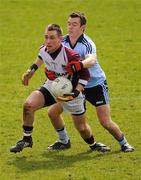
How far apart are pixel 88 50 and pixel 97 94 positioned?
79cm

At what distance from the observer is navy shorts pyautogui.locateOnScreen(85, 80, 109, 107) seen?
11797mm

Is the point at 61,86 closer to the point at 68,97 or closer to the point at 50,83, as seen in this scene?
the point at 68,97

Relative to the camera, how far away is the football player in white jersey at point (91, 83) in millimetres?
11555

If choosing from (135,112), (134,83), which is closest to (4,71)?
(134,83)

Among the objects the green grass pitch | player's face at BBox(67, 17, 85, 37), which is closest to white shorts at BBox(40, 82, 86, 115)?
the green grass pitch

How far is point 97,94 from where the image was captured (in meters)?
11.8

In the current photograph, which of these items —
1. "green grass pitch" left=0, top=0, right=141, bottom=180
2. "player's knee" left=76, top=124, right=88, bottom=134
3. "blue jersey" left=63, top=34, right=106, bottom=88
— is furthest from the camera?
"player's knee" left=76, top=124, right=88, bottom=134

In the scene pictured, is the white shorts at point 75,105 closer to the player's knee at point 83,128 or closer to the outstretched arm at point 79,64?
the player's knee at point 83,128

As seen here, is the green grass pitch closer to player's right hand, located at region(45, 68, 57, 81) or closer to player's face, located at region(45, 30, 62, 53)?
player's right hand, located at region(45, 68, 57, 81)

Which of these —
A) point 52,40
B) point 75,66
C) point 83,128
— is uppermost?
point 52,40

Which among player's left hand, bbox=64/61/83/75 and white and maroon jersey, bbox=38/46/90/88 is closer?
player's left hand, bbox=64/61/83/75

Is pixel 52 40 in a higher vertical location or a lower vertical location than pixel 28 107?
higher

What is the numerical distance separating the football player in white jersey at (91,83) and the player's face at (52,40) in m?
0.51

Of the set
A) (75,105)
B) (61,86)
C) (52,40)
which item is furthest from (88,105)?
(52,40)
